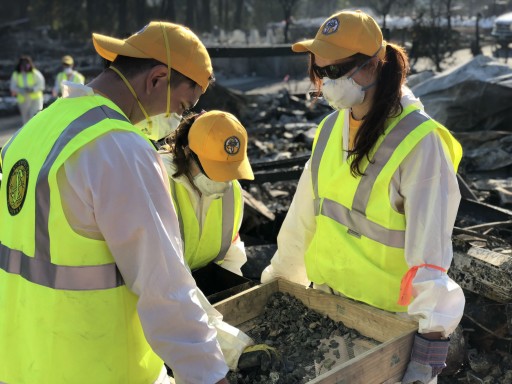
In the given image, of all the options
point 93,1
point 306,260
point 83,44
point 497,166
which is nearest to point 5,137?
point 497,166

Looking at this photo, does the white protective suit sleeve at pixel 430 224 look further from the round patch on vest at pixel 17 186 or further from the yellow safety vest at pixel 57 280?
the round patch on vest at pixel 17 186

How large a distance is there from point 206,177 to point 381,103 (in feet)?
3.80

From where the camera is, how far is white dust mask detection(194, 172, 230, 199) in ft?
11.5

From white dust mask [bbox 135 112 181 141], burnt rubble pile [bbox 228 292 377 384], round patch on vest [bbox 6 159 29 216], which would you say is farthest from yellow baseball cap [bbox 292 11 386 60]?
round patch on vest [bbox 6 159 29 216]

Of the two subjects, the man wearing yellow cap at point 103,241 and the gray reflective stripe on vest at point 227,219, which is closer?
the man wearing yellow cap at point 103,241

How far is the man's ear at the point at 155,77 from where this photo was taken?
2.08m

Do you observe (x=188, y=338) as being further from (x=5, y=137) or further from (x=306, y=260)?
(x=5, y=137)

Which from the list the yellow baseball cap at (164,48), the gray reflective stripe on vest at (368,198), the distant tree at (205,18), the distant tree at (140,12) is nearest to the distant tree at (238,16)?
the distant tree at (205,18)

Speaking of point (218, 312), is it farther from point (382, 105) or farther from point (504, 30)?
point (504, 30)

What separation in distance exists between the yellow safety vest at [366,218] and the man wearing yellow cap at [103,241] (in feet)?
3.21

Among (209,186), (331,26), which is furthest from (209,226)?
(331,26)

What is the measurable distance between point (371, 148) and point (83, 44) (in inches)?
1308

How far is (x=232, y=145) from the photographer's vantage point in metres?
3.45

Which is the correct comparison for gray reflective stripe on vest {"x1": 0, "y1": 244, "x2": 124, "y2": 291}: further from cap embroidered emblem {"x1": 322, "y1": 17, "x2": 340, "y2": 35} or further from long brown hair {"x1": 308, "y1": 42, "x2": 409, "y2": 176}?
cap embroidered emblem {"x1": 322, "y1": 17, "x2": 340, "y2": 35}
